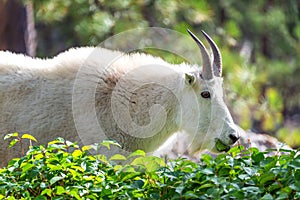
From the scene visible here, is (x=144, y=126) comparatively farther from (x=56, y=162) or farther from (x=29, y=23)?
(x=29, y=23)

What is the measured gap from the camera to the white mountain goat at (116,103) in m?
6.11

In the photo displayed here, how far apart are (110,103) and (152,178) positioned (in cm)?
213

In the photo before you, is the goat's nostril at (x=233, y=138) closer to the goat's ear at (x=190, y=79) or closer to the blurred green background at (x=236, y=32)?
the goat's ear at (x=190, y=79)

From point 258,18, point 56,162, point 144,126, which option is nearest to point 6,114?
point 144,126

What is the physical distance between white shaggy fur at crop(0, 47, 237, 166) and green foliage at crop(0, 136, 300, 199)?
172 cm

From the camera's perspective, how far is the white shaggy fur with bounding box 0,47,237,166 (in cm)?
611

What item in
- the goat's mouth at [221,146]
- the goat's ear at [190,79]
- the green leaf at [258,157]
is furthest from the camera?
the goat's mouth at [221,146]

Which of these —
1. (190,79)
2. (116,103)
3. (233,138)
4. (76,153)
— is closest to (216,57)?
(190,79)

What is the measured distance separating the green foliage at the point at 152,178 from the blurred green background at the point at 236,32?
7041mm

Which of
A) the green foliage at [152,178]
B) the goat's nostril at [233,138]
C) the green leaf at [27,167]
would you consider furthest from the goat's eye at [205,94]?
the green leaf at [27,167]

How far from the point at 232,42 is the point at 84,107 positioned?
10116 mm

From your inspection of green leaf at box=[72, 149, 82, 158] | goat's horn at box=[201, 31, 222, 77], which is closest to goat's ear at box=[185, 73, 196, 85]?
goat's horn at box=[201, 31, 222, 77]

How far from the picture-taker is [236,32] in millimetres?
15852

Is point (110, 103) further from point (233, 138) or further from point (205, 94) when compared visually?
point (233, 138)
